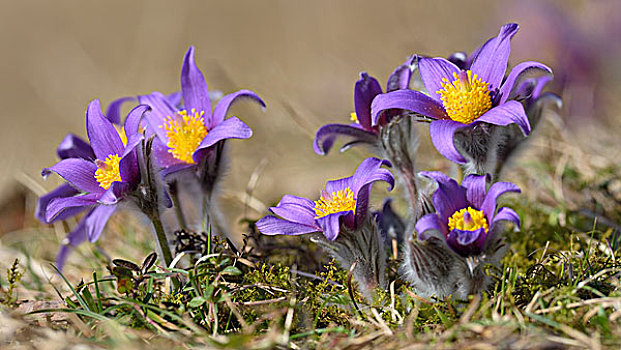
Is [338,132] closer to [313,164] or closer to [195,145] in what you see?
[195,145]

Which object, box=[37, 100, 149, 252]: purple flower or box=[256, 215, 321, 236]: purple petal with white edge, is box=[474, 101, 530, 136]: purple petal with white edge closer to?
box=[256, 215, 321, 236]: purple petal with white edge

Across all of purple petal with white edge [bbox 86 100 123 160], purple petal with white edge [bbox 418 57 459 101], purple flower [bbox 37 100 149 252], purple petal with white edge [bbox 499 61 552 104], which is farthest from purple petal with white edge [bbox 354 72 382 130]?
purple petal with white edge [bbox 86 100 123 160]

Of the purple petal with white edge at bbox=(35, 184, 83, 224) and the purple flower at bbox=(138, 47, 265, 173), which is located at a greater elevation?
the purple flower at bbox=(138, 47, 265, 173)

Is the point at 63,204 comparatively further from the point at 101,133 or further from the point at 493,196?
the point at 493,196

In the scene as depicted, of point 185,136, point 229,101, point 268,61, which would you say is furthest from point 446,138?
point 268,61

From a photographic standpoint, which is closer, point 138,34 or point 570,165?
point 570,165

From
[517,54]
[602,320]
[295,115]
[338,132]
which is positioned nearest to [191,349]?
[338,132]

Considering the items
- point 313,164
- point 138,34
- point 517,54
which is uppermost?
point 138,34

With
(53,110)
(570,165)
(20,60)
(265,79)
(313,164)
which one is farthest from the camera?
(20,60)
